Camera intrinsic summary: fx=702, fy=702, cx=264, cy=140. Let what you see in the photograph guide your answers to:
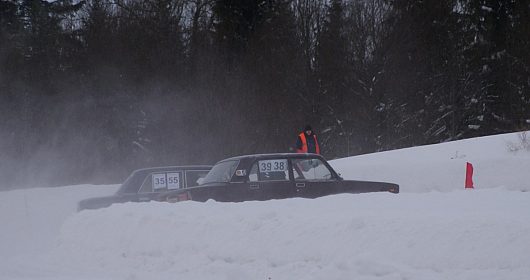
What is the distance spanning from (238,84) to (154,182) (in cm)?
2385

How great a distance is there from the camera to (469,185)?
13312mm

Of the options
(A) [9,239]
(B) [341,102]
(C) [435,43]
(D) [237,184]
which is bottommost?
(A) [9,239]

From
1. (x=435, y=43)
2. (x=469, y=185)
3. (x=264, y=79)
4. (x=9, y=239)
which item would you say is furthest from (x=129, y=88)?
(x=469, y=185)

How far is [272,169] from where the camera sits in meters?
11.0

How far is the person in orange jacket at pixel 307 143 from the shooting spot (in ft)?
57.8

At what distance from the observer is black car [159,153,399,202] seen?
10445 millimetres

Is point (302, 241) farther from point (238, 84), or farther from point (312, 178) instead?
point (238, 84)

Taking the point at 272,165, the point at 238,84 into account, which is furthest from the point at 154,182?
the point at 238,84

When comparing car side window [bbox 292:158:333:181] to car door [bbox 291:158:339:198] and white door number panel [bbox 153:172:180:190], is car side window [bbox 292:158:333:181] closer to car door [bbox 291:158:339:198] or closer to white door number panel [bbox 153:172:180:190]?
car door [bbox 291:158:339:198]

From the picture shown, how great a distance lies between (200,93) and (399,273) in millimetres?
31199

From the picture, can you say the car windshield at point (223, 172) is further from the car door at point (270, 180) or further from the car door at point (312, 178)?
the car door at point (312, 178)

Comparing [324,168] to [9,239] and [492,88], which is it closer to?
[9,239]

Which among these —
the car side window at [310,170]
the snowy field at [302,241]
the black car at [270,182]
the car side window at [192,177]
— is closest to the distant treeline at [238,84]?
the car side window at [192,177]

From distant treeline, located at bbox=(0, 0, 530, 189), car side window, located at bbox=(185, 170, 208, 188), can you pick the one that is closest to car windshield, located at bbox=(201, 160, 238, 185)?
car side window, located at bbox=(185, 170, 208, 188)
